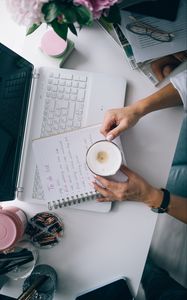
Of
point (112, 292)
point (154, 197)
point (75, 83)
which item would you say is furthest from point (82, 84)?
point (112, 292)

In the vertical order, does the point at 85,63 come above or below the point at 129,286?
above

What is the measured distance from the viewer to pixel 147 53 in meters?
0.82

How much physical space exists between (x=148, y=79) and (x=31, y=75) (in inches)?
11.8

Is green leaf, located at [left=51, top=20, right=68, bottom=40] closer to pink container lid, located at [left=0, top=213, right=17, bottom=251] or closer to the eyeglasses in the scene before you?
the eyeglasses

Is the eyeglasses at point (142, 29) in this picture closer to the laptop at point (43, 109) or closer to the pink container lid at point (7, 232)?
the laptop at point (43, 109)

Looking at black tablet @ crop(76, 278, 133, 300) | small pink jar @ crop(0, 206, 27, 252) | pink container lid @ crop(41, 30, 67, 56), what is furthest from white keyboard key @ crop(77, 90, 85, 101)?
black tablet @ crop(76, 278, 133, 300)

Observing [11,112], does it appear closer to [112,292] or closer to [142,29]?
[142,29]

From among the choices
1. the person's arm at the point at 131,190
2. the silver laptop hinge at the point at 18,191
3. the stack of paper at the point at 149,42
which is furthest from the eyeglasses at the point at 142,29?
the silver laptop hinge at the point at 18,191

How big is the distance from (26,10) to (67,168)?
1.22 ft

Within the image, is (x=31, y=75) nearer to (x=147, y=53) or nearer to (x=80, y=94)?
(x=80, y=94)

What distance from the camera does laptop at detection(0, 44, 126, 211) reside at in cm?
83

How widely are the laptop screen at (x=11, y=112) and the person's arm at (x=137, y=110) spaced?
0.21m

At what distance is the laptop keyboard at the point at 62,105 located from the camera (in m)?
0.86

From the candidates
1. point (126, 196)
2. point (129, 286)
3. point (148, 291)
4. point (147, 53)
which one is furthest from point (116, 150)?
point (148, 291)
